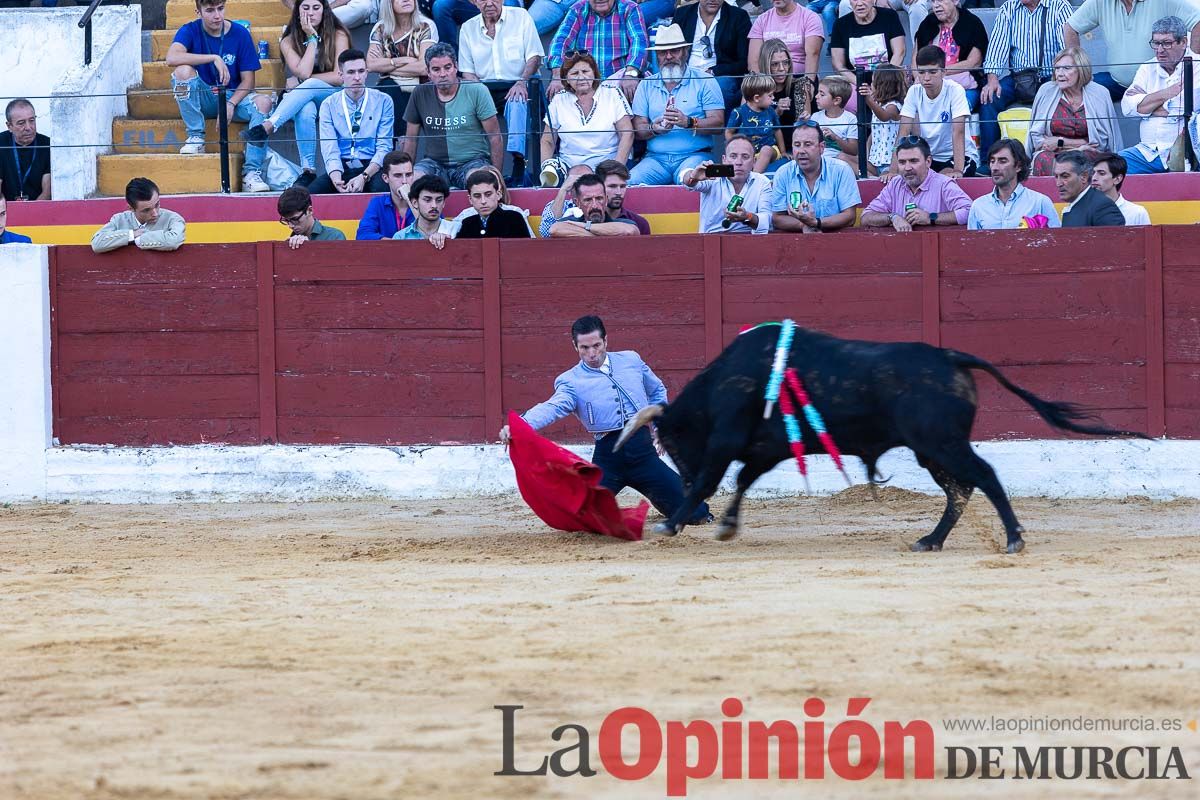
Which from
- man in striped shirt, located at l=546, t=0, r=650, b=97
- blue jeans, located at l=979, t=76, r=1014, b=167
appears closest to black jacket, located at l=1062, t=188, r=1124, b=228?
blue jeans, located at l=979, t=76, r=1014, b=167

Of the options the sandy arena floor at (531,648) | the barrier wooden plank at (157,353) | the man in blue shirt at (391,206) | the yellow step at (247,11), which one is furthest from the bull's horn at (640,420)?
the yellow step at (247,11)

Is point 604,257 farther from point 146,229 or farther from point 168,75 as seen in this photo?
point 168,75

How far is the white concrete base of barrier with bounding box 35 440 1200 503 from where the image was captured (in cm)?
747

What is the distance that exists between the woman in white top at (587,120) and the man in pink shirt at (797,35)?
3.05ft

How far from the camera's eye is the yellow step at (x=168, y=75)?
1027 centimetres

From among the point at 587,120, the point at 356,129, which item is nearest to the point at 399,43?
the point at 356,129

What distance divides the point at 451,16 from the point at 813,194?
3151 mm

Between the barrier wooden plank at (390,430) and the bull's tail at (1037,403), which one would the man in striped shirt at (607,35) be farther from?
the bull's tail at (1037,403)

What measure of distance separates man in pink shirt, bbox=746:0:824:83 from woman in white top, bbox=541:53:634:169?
93cm

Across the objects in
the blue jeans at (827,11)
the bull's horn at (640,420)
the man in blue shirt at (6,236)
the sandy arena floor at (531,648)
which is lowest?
the sandy arena floor at (531,648)

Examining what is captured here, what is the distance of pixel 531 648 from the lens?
4.05 metres

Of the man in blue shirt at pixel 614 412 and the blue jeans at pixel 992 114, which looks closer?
the man in blue shirt at pixel 614 412

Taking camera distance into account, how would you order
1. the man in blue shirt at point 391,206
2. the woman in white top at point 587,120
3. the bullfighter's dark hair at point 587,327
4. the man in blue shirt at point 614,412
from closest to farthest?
the bullfighter's dark hair at point 587,327, the man in blue shirt at point 614,412, the man in blue shirt at point 391,206, the woman in white top at point 587,120

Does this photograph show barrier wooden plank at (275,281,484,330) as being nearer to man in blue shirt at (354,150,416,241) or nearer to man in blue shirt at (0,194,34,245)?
man in blue shirt at (354,150,416,241)
